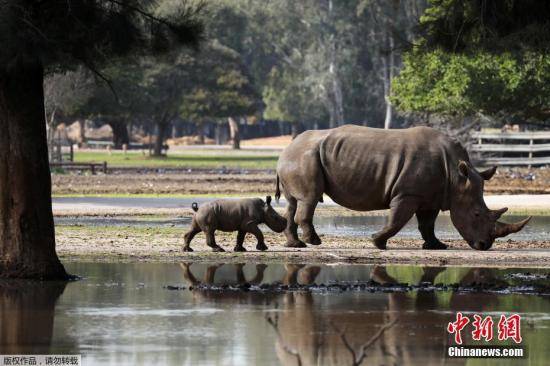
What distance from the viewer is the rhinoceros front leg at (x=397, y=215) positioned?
72.4ft

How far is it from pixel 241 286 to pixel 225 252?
4158mm

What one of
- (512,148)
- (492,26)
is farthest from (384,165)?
(512,148)

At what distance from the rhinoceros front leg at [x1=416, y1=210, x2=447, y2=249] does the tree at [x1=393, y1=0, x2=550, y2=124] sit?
2.52 m

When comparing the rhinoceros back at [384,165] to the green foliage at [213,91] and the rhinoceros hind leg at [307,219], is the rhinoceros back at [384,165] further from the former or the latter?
the green foliage at [213,91]

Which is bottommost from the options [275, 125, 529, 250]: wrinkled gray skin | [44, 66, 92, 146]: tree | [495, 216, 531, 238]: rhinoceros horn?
[495, 216, 531, 238]: rhinoceros horn

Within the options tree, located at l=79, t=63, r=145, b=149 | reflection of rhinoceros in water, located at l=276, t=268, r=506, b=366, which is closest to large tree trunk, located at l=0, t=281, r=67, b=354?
reflection of rhinoceros in water, located at l=276, t=268, r=506, b=366

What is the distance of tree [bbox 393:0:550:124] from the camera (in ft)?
66.7

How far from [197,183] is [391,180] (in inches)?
1062

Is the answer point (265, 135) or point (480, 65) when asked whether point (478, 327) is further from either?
point (265, 135)

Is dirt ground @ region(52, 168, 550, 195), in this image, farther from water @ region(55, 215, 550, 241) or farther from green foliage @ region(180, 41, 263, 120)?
green foliage @ region(180, 41, 263, 120)

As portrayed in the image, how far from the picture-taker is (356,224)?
29312mm

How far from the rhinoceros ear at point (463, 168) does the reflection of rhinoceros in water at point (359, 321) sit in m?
3.10

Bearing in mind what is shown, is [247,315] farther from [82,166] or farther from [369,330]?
[82,166]

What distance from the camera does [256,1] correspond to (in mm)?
118125
